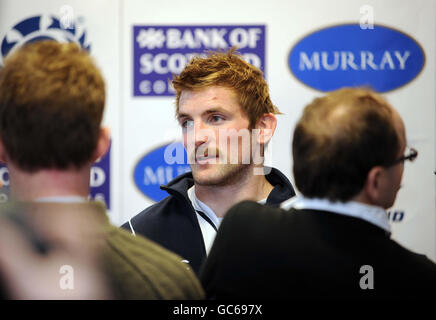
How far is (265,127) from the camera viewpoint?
6.23 ft

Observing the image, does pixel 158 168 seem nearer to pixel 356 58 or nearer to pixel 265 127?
pixel 265 127

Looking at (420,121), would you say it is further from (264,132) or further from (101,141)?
(101,141)

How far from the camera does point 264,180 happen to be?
6.05 ft

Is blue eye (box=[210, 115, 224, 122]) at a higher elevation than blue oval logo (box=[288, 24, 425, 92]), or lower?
lower

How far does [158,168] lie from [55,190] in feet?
5.68

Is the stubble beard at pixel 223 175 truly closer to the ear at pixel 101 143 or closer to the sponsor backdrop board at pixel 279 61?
the sponsor backdrop board at pixel 279 61

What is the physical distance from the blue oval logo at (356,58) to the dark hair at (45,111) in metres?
1.79

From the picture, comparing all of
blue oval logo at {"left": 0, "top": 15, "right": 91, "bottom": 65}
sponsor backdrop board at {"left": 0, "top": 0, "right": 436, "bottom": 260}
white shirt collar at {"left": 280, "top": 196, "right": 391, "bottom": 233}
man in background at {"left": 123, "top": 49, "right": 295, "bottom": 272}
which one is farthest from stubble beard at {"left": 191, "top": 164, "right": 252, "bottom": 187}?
blue oval logo at {"left": 0, "top": 15, "right": 91, "bottom": 65}

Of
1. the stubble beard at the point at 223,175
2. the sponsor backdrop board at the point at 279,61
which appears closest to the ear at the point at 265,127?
the stubble beard at the point at 223,175

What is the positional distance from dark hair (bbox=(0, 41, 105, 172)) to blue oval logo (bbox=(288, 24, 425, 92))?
70.6 inches

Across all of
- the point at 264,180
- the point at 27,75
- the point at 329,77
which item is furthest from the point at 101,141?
the point at 329,77

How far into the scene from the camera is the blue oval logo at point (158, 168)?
A: 250cm

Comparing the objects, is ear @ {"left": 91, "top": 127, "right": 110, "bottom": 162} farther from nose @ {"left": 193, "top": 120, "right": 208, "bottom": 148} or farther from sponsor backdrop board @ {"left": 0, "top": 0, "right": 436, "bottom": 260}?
sponsor backdrop board @ {"left": 0, "top": 0, "right": 436, "bottom": 260}

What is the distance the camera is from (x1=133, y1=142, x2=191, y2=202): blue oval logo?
2.50 metres
